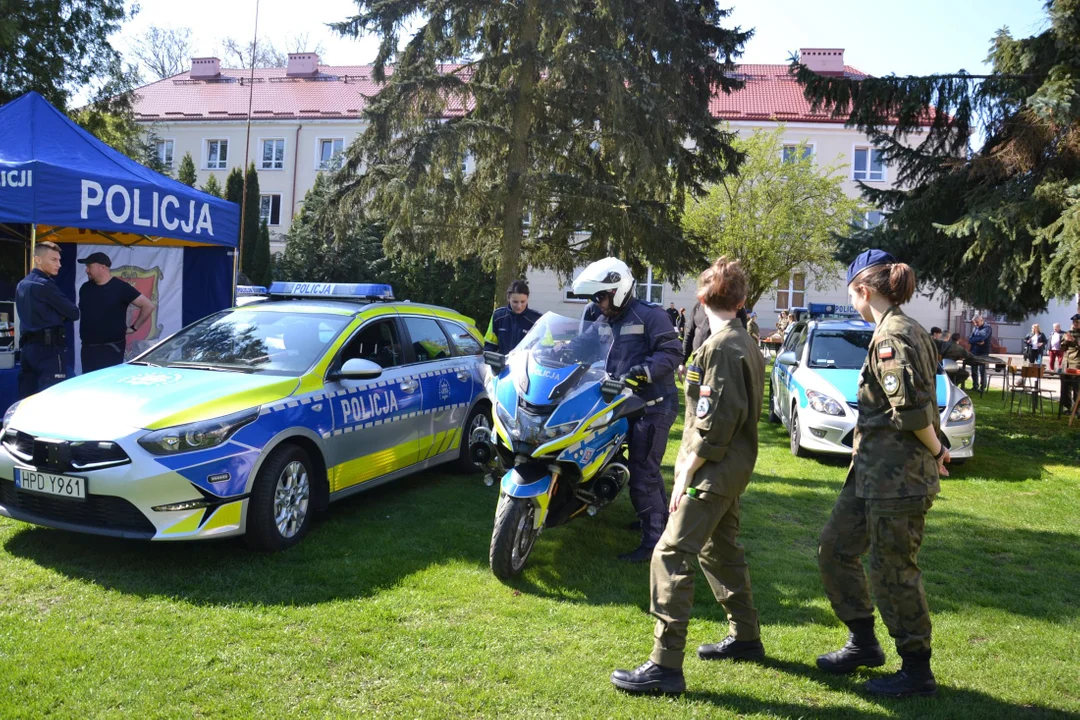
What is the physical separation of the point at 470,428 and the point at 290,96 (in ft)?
144

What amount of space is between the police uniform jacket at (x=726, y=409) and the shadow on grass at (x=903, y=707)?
0.88 meters

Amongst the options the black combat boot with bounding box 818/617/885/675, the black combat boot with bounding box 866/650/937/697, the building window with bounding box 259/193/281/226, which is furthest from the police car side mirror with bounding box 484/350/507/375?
the building window with bounding box 259/193/281/226

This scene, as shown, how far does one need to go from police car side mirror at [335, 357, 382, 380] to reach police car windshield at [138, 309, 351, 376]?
0.25m

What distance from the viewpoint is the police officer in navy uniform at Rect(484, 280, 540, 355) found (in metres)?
7.88

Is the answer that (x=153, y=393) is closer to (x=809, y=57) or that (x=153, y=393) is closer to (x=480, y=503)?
(x=480, y=503)

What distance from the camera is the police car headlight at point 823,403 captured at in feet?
29.6

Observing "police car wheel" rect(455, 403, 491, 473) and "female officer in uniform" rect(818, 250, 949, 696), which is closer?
"female officer in uniform" rect(818, 250, 949, 696)

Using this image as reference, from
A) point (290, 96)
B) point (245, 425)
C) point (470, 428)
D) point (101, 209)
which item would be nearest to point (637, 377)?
point (245, 425)

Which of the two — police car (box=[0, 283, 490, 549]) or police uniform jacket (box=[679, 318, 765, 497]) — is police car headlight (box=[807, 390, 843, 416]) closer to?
police car (box=[0, 283, 490, 549])

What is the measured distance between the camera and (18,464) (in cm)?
480

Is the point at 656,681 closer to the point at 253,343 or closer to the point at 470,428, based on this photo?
the point at 253,343

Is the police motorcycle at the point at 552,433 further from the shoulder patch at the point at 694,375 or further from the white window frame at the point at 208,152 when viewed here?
the white window frame at the point at 208,152

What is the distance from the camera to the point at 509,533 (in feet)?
15.6

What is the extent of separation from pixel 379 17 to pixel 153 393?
1039 cm
